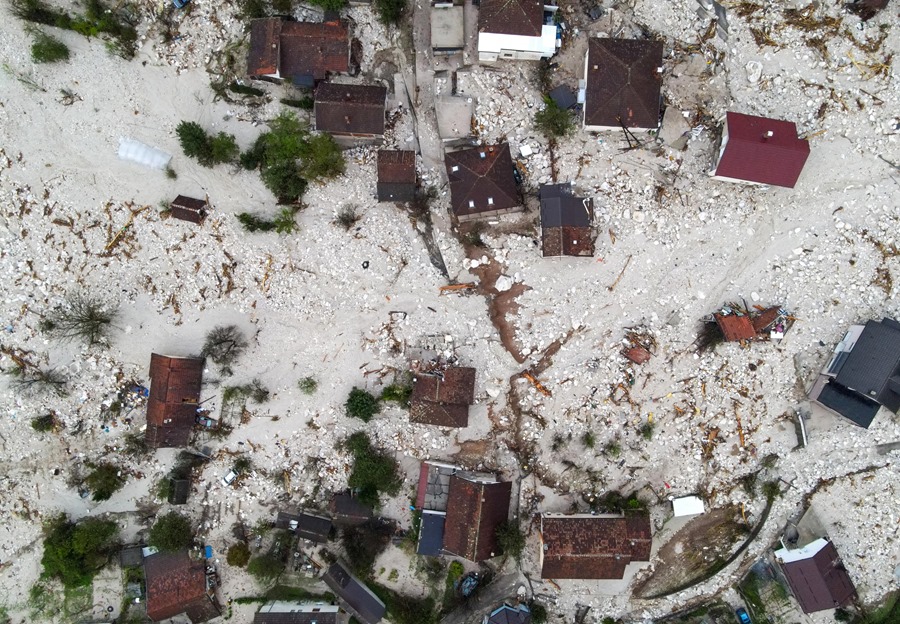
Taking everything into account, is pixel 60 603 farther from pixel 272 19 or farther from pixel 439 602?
pixel 272 19

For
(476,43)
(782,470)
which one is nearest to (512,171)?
(476,43)

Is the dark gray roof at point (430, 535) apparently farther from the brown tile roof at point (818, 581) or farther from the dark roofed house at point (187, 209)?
the dark roofed house at point (187, 209)

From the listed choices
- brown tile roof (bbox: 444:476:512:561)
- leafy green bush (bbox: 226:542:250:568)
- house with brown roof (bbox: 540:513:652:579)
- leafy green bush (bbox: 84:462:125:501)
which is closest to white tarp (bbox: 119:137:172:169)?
leafy green bush (bbox: 84:462:125:501)

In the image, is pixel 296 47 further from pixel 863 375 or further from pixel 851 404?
pixel 851 404

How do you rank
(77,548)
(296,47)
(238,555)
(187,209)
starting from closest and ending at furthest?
(296,47), (187,209), (77,548), (238,555)

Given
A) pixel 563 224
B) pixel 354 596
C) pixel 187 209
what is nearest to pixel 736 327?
pixel 563 224

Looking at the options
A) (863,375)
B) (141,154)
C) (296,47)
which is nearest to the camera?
(863,375)
